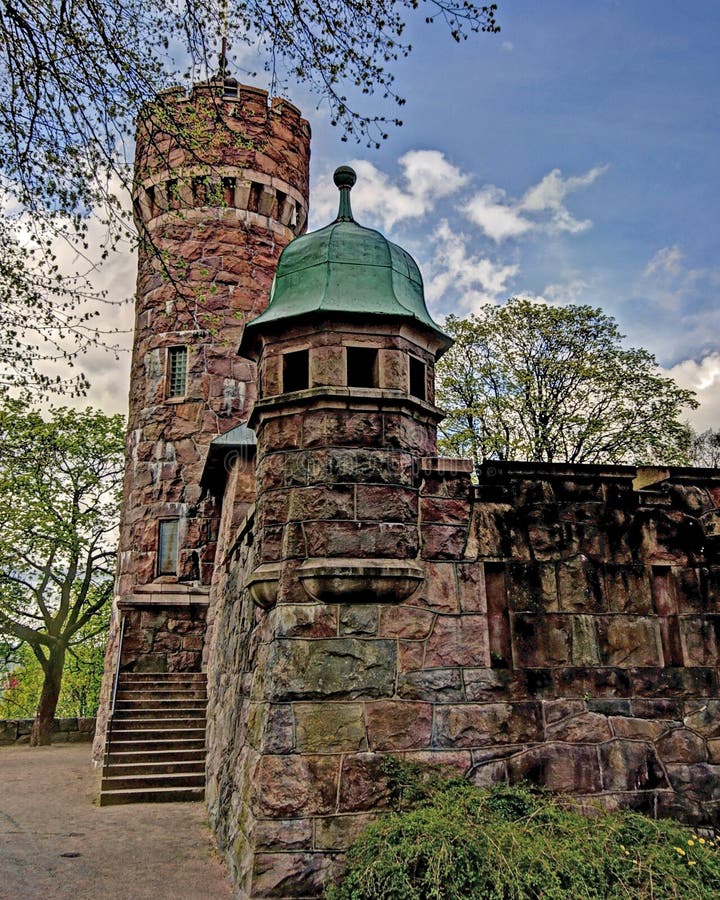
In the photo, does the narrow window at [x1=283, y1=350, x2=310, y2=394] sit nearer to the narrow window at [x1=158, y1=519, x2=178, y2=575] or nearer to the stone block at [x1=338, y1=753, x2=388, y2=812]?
the stone block at [x1=338, y1=753, x2=388, y2=812]

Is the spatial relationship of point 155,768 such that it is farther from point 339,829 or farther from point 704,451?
point 704,451

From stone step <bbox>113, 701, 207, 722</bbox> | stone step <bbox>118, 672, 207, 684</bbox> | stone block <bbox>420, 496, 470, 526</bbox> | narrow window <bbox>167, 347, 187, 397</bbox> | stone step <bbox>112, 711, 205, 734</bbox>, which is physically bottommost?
stone step <bbox>112, 711, 205, 734</bbox>

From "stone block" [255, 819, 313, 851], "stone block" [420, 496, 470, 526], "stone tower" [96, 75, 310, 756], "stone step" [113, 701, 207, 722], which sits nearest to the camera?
"stone block" [255, 819, 313, 851]

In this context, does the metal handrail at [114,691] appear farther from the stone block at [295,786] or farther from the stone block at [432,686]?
the stone block at [432,686]

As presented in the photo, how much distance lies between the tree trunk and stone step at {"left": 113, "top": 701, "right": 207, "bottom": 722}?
27.4 ft

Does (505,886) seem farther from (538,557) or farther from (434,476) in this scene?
(434,476)

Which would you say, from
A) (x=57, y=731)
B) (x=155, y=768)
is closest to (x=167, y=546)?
(x=155, y=768)

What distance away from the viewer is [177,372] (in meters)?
15.8

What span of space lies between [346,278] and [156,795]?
22.8ft

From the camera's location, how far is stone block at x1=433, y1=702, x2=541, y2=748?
5605 millimetres

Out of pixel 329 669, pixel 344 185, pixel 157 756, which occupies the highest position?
pixel 344 185

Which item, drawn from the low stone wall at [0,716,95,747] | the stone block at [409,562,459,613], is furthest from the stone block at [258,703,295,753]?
the low stone wall at [0,716,95,747]

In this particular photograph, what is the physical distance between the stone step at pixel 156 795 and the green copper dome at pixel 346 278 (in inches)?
249

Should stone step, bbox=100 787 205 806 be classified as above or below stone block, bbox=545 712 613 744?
below
